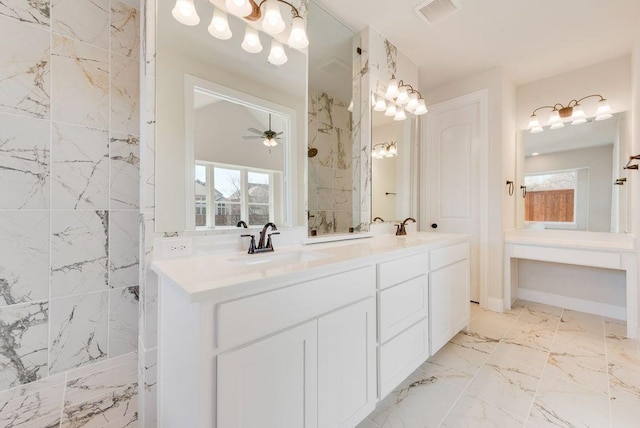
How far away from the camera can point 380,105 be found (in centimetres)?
235

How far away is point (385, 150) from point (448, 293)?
135cm

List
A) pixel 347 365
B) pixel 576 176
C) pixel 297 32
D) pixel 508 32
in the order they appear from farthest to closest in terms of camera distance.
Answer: pixel 576 176 → pixel 508 32 → pixel 297 32 → pixel 347 365

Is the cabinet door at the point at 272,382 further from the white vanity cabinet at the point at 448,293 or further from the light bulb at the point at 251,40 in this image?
the light bulb at the point at 251,40

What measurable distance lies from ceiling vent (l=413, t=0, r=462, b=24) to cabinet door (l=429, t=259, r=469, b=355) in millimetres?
2012

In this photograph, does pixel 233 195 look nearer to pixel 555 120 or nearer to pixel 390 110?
pixel 390 110

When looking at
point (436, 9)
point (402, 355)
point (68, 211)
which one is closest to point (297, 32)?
point (436, 9)

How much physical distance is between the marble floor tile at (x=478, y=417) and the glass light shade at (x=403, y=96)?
7.90 ft

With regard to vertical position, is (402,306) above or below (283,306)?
below

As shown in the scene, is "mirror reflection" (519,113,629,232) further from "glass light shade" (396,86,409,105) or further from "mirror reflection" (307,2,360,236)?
"mirror reflection" (307,2,360,236)

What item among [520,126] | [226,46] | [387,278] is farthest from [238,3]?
[520,126]

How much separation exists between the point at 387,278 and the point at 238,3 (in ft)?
5.59

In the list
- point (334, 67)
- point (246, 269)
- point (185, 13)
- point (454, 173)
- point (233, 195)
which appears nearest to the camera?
point (246, 269)

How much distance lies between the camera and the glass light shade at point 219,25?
1425 millimetres

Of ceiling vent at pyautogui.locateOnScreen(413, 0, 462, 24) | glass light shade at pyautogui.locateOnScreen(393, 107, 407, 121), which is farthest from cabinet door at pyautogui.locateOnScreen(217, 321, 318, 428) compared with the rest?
ceiling vent at pyautogui.locateOnScreen(413, 0, 462, 24)
